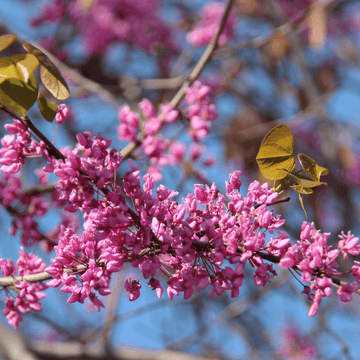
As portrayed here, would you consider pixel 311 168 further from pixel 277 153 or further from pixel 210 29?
pixel 210 29

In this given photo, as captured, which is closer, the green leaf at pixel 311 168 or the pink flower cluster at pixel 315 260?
the pink flower cluster at pixel 315 260

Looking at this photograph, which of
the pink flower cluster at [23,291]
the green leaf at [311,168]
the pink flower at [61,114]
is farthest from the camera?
the pink flower cluster at [23,291]

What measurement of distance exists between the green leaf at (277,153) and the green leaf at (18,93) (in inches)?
28.3

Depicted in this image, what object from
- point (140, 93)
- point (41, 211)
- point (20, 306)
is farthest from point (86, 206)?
point (140, 93)

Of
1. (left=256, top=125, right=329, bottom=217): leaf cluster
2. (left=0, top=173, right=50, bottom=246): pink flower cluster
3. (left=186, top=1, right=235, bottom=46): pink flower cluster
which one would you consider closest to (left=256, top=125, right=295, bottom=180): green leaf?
(left=256, top=125, right=329, bottom=217): leaf cluster

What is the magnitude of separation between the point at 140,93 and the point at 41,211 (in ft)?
9.82

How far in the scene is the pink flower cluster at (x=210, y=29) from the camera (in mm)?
3477

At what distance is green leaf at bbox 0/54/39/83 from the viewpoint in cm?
101

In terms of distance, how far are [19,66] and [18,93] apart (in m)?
0.08

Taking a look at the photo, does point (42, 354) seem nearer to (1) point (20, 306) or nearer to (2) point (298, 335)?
(1) point (20, 306)

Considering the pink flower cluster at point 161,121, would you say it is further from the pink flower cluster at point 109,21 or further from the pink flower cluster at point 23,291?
the pink flower cluster at point 109,21

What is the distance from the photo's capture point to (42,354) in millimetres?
2670

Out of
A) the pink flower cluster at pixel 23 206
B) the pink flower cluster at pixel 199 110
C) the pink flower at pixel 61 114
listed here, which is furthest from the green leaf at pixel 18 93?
the pink flower cluster at pixel 199 110

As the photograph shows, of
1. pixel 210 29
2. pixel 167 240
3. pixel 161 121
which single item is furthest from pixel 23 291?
Result: pixel 210 29
